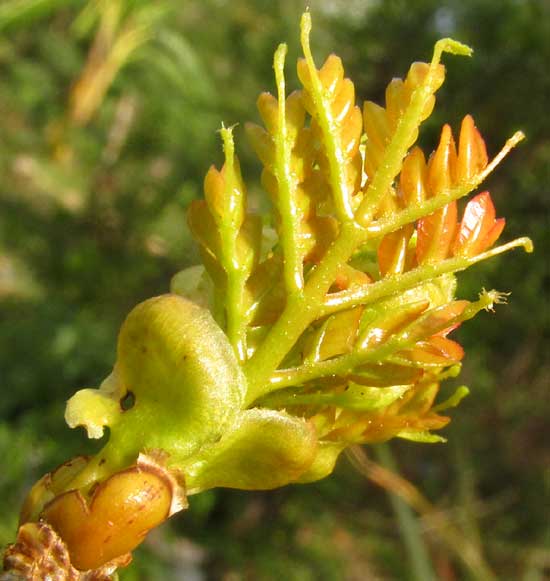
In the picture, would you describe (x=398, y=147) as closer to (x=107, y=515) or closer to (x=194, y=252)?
(x=107, y=515)

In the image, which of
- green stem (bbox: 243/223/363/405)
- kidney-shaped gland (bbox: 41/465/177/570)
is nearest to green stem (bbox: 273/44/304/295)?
green stem (bbox: 243/223/363/405)

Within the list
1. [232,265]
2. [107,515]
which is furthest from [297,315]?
[107,515]

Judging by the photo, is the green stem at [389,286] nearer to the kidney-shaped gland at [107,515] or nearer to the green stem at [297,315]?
the green stem at [297,315]

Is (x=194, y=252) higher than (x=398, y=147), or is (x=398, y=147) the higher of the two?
(x=398, y=147)

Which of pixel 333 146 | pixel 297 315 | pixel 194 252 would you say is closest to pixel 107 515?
pixel 297 315

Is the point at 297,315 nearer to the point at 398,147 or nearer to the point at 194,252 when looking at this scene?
the point at 398,147

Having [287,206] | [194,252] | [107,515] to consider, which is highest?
[287,206]

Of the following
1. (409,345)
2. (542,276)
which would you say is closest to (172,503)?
(409,345)

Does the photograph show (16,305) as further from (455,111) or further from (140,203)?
(455,111)

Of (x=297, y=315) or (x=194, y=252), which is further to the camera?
(x=194, y=252)
